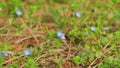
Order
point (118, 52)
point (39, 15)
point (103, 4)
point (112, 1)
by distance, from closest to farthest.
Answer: point (118, 52) < point (112, 1) < point (39, 15) < point (103, 4)

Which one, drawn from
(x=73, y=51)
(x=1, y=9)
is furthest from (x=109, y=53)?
(x=1, y=9)

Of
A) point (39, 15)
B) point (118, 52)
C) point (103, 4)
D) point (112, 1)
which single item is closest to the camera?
point (118, 52)

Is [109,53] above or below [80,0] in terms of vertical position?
below

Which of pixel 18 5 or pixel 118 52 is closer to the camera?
pixel 118 52

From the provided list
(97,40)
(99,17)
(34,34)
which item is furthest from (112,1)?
(34,34)

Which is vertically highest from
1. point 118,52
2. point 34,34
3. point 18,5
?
point 18,5

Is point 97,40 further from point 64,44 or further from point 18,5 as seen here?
point 18,5
